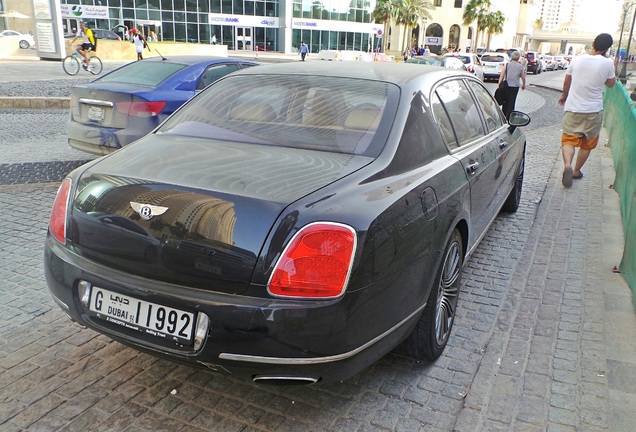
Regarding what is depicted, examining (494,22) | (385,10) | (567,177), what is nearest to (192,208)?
(567,177)

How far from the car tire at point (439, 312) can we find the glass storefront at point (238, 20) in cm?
5074

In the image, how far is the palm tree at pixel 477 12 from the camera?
83562 mm

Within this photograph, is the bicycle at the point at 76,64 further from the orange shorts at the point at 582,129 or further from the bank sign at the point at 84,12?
the bank sign at the point at 84,12

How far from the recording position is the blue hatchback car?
6379 millimetres

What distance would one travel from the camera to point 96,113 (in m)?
6.54

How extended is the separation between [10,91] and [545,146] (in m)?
12.8

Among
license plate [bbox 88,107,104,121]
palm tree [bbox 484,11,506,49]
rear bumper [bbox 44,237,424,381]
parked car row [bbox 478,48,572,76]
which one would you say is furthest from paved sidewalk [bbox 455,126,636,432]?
palm tree [bbox 484,11,506,49]

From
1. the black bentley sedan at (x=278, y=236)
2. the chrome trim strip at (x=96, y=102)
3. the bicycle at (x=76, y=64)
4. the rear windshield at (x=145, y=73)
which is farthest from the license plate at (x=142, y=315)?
the bicycle at (x=76, y=64)

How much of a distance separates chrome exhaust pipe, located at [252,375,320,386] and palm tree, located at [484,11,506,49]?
306 feet

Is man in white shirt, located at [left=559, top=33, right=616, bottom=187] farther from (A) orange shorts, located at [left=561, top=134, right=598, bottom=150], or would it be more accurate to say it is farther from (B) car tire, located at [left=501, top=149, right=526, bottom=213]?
(B) car tire, located at [left=501, top=149, right=526, bottom=213]

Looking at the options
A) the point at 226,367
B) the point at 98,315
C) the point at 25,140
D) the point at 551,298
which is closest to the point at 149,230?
the point at 98,315

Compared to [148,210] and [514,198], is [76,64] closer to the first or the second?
[514,198]

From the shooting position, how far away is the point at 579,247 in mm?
5289

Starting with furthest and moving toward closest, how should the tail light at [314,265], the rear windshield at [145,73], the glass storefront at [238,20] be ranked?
the glass storefront at [238,20] → the rear windshield at [145,73] → the tail light at [314,265]
